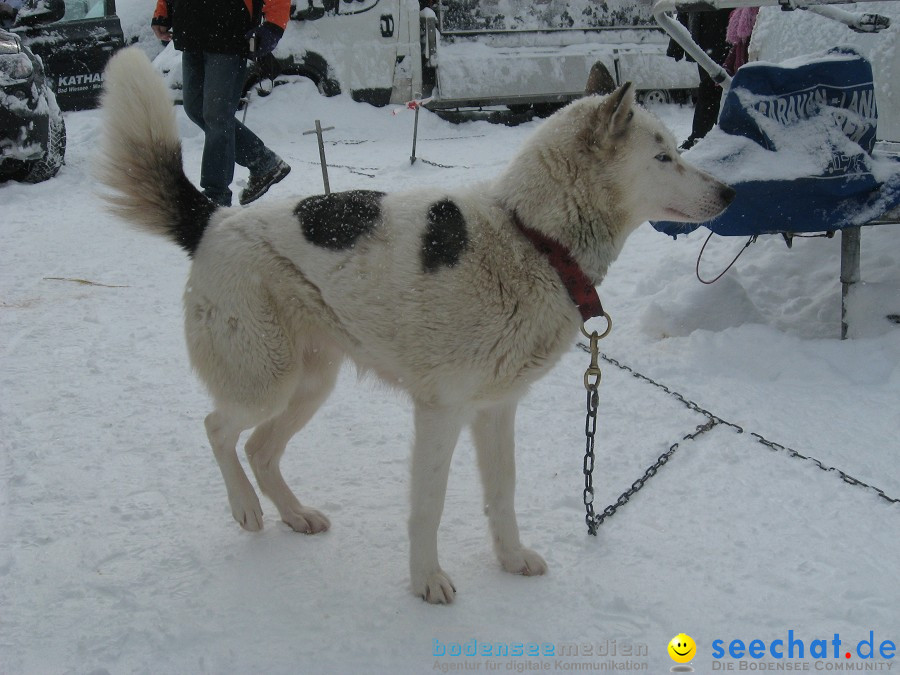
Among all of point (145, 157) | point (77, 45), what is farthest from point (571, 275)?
point (77, 45)

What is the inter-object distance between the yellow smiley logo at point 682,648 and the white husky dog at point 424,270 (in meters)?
0.49

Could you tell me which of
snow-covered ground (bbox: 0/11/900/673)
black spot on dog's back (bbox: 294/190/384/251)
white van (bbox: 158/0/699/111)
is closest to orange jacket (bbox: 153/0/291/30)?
snow-covered ground (bbox: 0/11/900/673)

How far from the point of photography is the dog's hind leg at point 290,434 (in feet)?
8.78

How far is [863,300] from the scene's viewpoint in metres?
3.92

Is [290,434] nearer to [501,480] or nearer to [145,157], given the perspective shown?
[501,480]

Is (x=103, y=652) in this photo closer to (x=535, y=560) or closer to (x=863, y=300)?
(x=535, y=560)

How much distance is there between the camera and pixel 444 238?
7.50 ft

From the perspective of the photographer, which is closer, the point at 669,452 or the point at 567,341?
the point at 567,341

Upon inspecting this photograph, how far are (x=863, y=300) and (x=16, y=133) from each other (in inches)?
280

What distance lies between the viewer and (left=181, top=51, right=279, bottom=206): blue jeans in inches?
200

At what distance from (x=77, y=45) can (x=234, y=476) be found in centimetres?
989

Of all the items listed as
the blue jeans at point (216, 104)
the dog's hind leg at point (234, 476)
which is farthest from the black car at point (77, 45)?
the dog's hind leg at point (234, 476)

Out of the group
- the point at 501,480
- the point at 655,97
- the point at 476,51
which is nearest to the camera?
the point at 501,480

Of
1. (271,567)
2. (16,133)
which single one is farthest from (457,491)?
(16,133)
